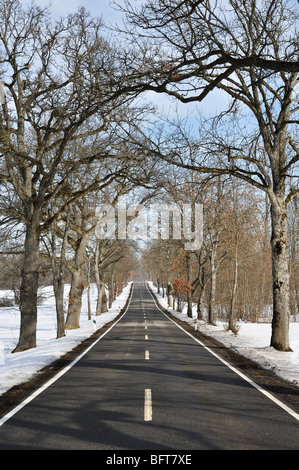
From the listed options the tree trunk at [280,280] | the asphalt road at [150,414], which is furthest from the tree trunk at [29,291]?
the tree trunk at [280,280]

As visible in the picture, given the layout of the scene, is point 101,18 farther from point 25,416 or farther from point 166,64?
point 25,416

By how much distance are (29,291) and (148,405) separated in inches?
340

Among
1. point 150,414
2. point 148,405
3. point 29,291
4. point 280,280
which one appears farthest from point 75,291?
point 150,414

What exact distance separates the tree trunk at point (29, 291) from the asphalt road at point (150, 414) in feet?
15.8

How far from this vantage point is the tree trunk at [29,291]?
44.2 feet

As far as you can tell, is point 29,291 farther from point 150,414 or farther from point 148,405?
point 150,414

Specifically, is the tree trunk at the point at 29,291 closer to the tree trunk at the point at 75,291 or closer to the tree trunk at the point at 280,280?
the tree trunk at the point at 280,280

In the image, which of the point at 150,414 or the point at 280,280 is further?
the point at 280,280

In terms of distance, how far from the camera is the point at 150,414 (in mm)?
5668

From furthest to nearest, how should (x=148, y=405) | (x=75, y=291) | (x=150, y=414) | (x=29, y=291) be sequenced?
(x=75, y=291) → (x=29, y=291) → (x=148, y=405) → (x=150, y=414)

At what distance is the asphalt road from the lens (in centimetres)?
459

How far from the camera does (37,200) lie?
14.1 m

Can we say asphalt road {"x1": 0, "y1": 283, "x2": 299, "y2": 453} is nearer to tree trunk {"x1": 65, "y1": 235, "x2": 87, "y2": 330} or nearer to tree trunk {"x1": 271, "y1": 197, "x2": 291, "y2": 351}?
tree trunk {"x1": 271, "y1": 197, "x2": 291, "y2": 351}
